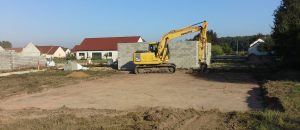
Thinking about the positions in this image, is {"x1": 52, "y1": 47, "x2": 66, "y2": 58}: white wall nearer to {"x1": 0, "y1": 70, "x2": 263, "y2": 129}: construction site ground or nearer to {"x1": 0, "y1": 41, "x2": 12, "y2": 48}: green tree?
{"x1": 0, "y1": 41, "x2": 12, "y2": 48}: green tree

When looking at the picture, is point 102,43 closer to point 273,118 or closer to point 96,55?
point 96,55

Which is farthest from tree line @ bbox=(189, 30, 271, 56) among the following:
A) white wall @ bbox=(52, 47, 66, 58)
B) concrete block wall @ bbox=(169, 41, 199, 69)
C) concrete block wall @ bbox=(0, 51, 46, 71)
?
white wall @ bbox=(52, 47, 66, 58)

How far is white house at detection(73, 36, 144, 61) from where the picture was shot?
243ft

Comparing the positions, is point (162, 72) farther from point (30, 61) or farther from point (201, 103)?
point (30, 61)

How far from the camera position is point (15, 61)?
129ft

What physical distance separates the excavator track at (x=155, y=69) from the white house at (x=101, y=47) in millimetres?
44720

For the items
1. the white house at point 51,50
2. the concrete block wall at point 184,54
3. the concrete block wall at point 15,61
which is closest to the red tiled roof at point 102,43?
the white house at point 51,50

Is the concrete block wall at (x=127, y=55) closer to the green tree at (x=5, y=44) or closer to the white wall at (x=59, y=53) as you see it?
the white wall at (x=59, y=53)

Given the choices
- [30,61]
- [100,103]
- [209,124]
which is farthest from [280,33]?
[30,61]

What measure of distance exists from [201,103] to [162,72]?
15.6 meters

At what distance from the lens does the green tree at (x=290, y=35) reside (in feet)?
82.5

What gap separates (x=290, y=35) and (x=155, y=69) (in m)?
9.72

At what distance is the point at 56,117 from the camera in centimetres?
1073

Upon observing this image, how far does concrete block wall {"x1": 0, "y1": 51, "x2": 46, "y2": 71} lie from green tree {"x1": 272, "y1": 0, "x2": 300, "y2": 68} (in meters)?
25.1
